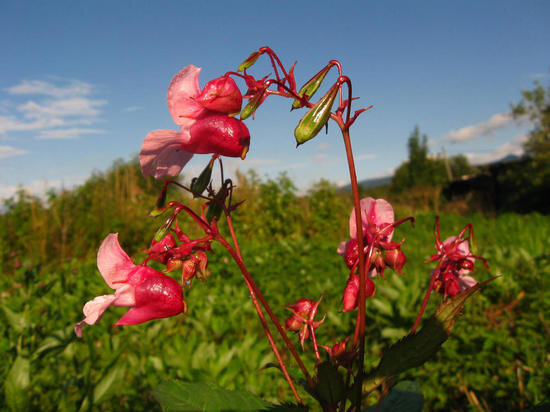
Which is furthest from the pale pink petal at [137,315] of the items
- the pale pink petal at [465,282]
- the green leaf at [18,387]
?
the green leaf at [18,387]

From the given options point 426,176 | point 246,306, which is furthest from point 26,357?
point 426,176

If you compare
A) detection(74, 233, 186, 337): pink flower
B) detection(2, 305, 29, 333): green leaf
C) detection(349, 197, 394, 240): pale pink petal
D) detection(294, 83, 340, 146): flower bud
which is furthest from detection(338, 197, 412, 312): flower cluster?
detection(2, 305, 29, 333): green leaf

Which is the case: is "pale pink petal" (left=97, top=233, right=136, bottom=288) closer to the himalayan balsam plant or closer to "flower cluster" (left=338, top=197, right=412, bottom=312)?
the himalayan balsam plant

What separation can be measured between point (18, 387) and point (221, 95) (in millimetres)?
1449

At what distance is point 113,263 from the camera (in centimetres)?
67

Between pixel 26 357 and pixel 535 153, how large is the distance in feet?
58.7

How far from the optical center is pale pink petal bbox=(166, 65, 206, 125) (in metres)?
0.66

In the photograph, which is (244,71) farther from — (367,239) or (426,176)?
(426,176)

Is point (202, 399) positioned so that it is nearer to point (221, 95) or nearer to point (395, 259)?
point (395, 259)

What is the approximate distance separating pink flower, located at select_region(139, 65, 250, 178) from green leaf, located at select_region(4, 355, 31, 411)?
127 centimetres

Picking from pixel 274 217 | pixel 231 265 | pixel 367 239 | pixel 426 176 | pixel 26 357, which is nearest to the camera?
pixel 367 239

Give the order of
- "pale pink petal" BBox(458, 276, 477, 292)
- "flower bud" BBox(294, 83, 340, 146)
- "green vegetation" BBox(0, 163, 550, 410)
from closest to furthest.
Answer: "flower bud" BBox(294, 83, 340, 146), "pale pink petal" BBox(458, 276, 477, 292), "green vegetation" BBox(0, 163, 550, 410)

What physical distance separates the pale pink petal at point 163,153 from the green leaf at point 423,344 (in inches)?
21.1

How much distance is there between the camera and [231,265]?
14.5 ft
